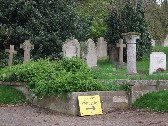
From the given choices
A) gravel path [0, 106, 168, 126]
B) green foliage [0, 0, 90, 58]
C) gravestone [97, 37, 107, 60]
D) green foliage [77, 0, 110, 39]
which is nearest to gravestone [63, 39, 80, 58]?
green foliage [0, 0, 90, 58]

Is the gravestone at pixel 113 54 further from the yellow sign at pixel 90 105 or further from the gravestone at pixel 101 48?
the yellow sign at pixel 90 105

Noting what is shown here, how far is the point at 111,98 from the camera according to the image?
1128 centimetres

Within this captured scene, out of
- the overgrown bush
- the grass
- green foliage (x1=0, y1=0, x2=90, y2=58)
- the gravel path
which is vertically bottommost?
the gravel path

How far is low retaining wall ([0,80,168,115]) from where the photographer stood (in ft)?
35.6

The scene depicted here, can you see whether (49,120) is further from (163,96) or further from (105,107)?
(163,96)

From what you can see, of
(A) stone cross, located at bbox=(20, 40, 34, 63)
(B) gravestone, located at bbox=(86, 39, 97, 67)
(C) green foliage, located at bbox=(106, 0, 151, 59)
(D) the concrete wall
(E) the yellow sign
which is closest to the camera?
(E) the yellow sign

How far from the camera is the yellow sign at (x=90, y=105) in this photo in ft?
35.1

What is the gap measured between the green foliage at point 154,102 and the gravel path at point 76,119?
0.32m

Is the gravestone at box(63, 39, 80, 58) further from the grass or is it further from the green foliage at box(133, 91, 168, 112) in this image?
the green foliage at box(133, 91, 168, 112)

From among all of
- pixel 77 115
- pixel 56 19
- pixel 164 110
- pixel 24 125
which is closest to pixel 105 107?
pixel 77 115

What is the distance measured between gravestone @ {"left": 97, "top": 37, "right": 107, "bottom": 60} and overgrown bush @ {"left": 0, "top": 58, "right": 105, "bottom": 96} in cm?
1075

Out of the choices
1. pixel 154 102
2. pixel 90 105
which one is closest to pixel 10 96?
pixel 90 105

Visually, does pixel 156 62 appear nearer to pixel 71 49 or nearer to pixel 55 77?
pixel 55 77

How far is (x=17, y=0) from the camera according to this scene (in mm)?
21047
